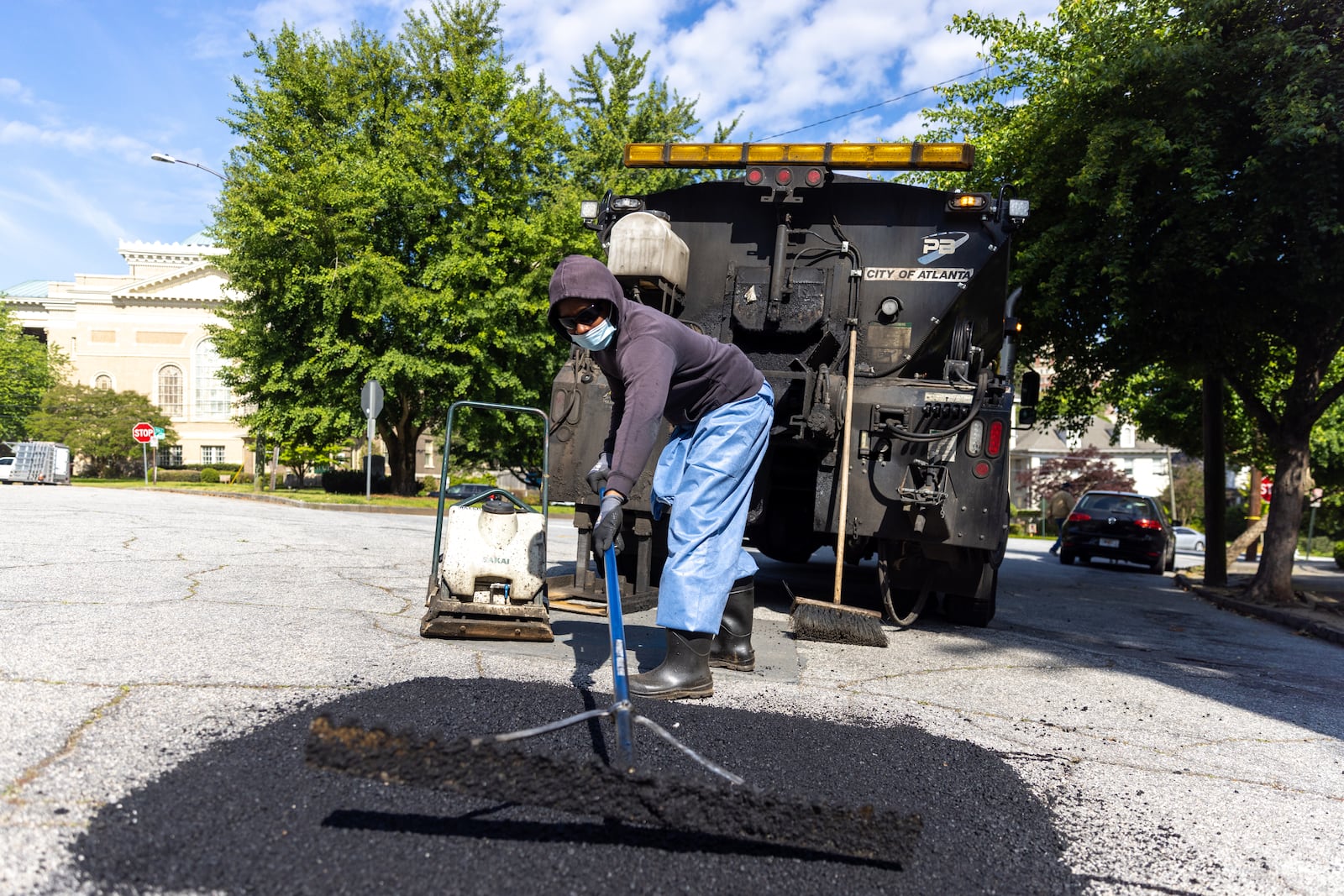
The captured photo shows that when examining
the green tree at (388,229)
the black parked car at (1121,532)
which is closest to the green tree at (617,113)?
the green tree at (388,229)

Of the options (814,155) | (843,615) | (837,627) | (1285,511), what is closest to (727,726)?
(837,627)

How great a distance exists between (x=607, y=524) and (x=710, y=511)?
0.68m

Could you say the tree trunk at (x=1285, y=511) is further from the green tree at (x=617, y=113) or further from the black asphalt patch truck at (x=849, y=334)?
the green tree at (x=617, y=113)

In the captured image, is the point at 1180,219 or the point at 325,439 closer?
the point at 1180,219

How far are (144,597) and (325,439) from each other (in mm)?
17886

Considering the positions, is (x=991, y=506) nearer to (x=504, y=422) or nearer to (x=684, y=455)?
(x=684, y=455)

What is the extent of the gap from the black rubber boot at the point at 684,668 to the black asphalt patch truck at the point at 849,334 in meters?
1.82

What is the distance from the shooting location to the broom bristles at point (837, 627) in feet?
16.5

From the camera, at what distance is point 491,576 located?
4312 millimetres

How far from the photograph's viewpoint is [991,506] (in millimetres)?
5223

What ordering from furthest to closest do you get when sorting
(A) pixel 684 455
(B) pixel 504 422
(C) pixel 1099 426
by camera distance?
(C) pixel 1099 426 < (B) pixel 504 422 < (A) pixel 684 455

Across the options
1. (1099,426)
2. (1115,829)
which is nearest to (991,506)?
(1115,829)

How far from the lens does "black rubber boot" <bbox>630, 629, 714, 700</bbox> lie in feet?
11.1

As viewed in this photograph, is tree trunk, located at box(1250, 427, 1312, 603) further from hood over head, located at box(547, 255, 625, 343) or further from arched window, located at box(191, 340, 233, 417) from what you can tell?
arched window, located at box(191, 340, 233, 417)
